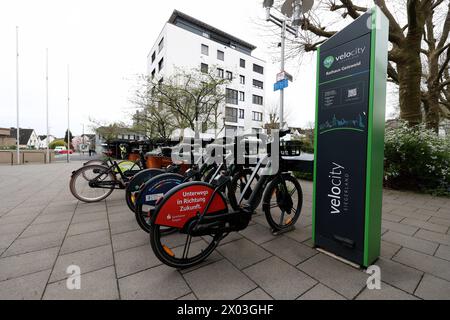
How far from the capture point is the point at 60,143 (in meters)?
56.0

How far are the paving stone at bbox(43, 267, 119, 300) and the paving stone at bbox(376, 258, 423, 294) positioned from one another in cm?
228

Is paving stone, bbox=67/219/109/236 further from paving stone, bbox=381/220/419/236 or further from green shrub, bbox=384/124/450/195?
green shrub, bbox=384/124/450/195

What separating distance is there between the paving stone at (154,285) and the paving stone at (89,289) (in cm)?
8

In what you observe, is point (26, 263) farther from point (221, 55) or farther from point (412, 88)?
point (221, 55)

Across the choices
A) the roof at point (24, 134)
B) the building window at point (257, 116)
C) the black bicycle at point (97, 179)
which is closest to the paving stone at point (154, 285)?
the black bicycle at point (97, 179)

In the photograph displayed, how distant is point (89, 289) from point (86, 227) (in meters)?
1.56

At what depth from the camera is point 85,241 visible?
252cm

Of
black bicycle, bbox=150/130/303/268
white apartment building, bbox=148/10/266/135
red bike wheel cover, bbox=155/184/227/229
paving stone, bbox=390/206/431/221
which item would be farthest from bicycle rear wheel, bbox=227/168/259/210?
white apartment building, bbox=148/10/266/135

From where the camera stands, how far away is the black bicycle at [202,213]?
1.86 m

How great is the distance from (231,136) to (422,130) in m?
5.60

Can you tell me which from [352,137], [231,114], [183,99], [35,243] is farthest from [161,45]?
[352,137]

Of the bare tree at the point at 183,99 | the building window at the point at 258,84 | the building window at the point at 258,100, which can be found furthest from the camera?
the building window at the point at 258,100

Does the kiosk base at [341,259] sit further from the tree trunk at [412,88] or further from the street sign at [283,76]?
the tree trunk at [412,88]
